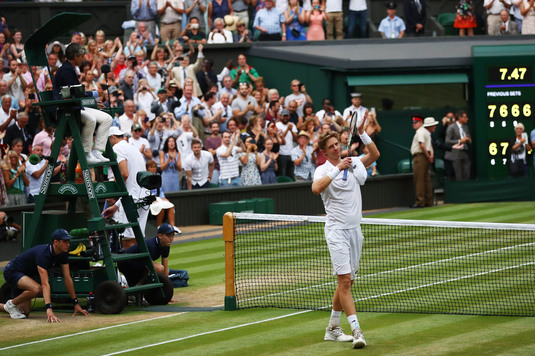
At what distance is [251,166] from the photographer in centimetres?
2211

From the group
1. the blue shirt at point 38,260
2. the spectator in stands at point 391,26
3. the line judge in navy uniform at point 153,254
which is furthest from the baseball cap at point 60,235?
the spectator in stands at point 391,26

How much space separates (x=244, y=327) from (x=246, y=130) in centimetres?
1238

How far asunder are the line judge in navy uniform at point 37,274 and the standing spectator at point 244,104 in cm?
1171

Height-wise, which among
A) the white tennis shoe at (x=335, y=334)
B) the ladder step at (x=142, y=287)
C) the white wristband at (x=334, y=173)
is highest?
the white wristband at (x=334, y=173)

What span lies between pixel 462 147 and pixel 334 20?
5644 mm

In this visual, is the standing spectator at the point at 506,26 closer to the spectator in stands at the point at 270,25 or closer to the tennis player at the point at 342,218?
the spectator in stands at the point at 270,25

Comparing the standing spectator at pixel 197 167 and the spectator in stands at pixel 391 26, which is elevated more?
the spectator in stands at pixel 391 26

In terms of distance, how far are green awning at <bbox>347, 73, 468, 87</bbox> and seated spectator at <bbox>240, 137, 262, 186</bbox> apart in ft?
15.9

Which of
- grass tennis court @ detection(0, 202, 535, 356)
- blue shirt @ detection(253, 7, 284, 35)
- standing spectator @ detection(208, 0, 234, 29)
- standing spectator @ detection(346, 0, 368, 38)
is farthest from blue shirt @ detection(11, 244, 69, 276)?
standing spectator @ detection(346, 0, 368, 38)

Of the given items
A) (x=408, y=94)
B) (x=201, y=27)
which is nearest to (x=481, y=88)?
(x=408, y=94)

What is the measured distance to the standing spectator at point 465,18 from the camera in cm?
2909

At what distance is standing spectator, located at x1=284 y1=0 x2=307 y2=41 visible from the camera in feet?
90.8

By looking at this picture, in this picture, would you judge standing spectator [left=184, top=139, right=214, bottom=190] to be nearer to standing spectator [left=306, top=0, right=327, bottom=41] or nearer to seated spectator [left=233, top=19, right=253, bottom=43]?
seated spectator [left=233, top=19, right=253, bottom=43]

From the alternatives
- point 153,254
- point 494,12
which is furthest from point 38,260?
point 494,12
